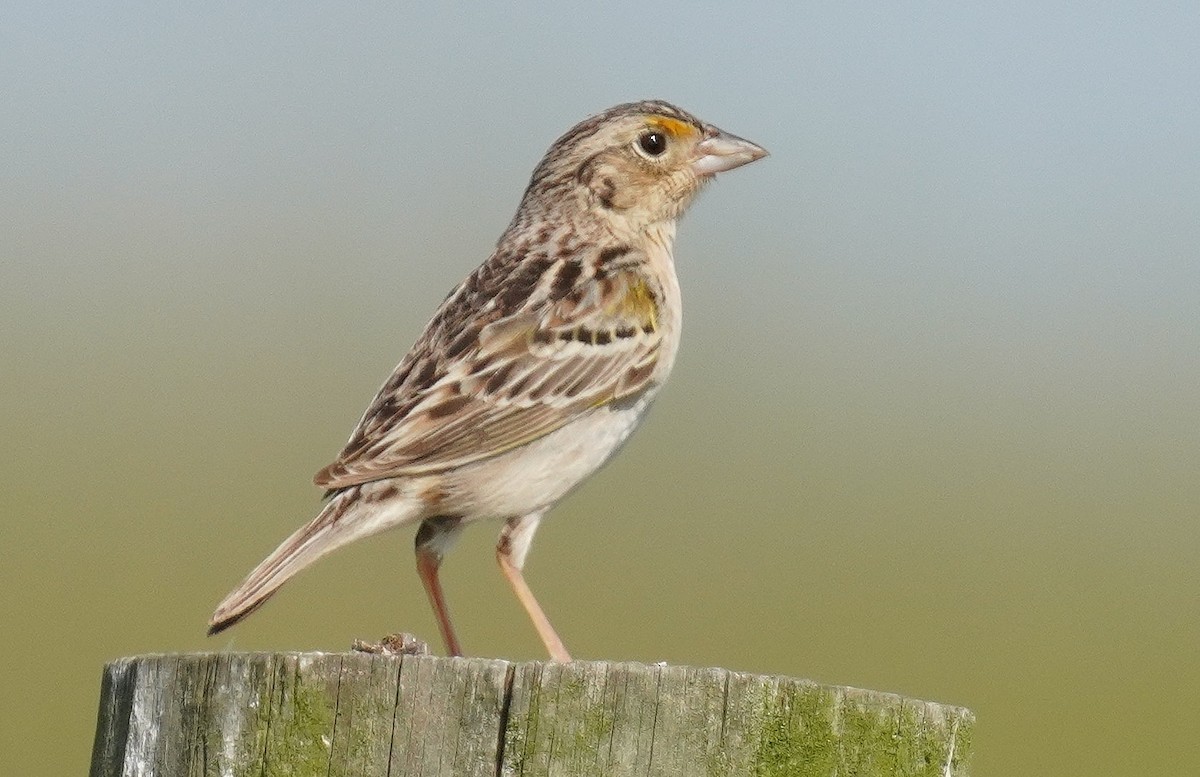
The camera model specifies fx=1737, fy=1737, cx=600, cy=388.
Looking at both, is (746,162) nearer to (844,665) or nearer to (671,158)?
(671,158)

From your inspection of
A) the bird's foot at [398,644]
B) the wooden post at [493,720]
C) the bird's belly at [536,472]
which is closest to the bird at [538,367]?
the bird's belly at [536,472]

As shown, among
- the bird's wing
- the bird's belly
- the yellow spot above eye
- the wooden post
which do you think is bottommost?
the wooden post

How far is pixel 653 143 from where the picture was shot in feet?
27.7

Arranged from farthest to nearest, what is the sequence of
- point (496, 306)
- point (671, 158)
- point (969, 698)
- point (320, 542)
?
point (969, 698) < point (671, 158) < point (496, 306) < point (320, 542)

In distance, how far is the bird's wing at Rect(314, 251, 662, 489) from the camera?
22.4 feet

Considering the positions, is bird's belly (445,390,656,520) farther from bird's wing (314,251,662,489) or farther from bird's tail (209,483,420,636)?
bird's tail (209,483,420,636)

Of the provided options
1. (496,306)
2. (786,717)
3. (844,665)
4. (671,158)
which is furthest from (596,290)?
(844,665)

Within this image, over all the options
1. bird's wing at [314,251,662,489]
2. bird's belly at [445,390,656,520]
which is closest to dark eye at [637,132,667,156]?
bird's wing at [314,251,662,489]

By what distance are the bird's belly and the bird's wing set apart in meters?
0.06

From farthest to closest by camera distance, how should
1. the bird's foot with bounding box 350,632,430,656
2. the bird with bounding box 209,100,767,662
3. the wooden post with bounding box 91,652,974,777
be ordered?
1. the bird with bounding box 209,100,767,662
2. the bird's foot with bounding box 350,632,430,656
3. the wooden post with bounding box 91,652,974,777

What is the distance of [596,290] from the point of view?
7.70m

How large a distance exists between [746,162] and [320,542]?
321 cm

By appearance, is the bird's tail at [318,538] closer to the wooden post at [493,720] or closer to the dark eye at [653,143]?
the wooden post at [493,720]

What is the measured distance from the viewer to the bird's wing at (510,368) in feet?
22.4
